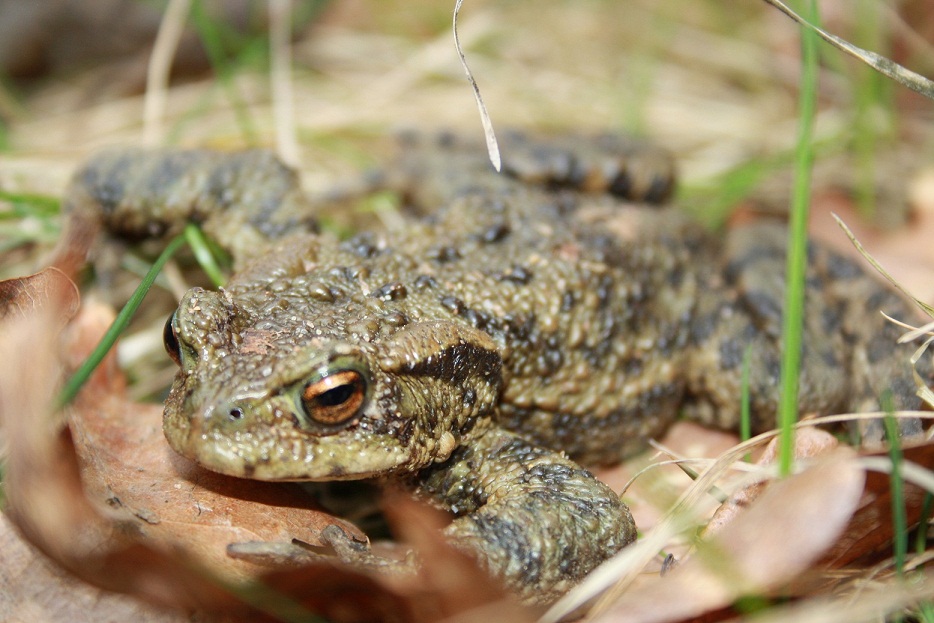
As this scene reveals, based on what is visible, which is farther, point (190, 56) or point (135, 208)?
point (190, 56)

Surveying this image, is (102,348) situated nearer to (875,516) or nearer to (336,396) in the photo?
(336,396)

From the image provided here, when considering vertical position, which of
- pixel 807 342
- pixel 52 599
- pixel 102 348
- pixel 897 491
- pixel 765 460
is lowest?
pixel 52 599

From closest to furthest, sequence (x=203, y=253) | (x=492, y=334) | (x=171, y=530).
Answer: (x=171, y=530) < (x=492, y=334) < (x=203, y=253)

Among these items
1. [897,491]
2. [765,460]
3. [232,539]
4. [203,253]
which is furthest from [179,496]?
[897,491]

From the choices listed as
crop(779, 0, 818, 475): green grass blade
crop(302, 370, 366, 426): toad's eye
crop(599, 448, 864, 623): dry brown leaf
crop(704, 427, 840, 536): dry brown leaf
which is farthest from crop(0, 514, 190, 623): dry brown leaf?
crop(779, 0, 818, 475): green grass blade

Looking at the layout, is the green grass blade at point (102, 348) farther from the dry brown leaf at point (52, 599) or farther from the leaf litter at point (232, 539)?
the dry brown leaf at point (52, 599)

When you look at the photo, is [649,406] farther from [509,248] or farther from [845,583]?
[845,583]

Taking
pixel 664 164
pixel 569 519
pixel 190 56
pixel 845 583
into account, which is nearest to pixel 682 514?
pixel 569 519
